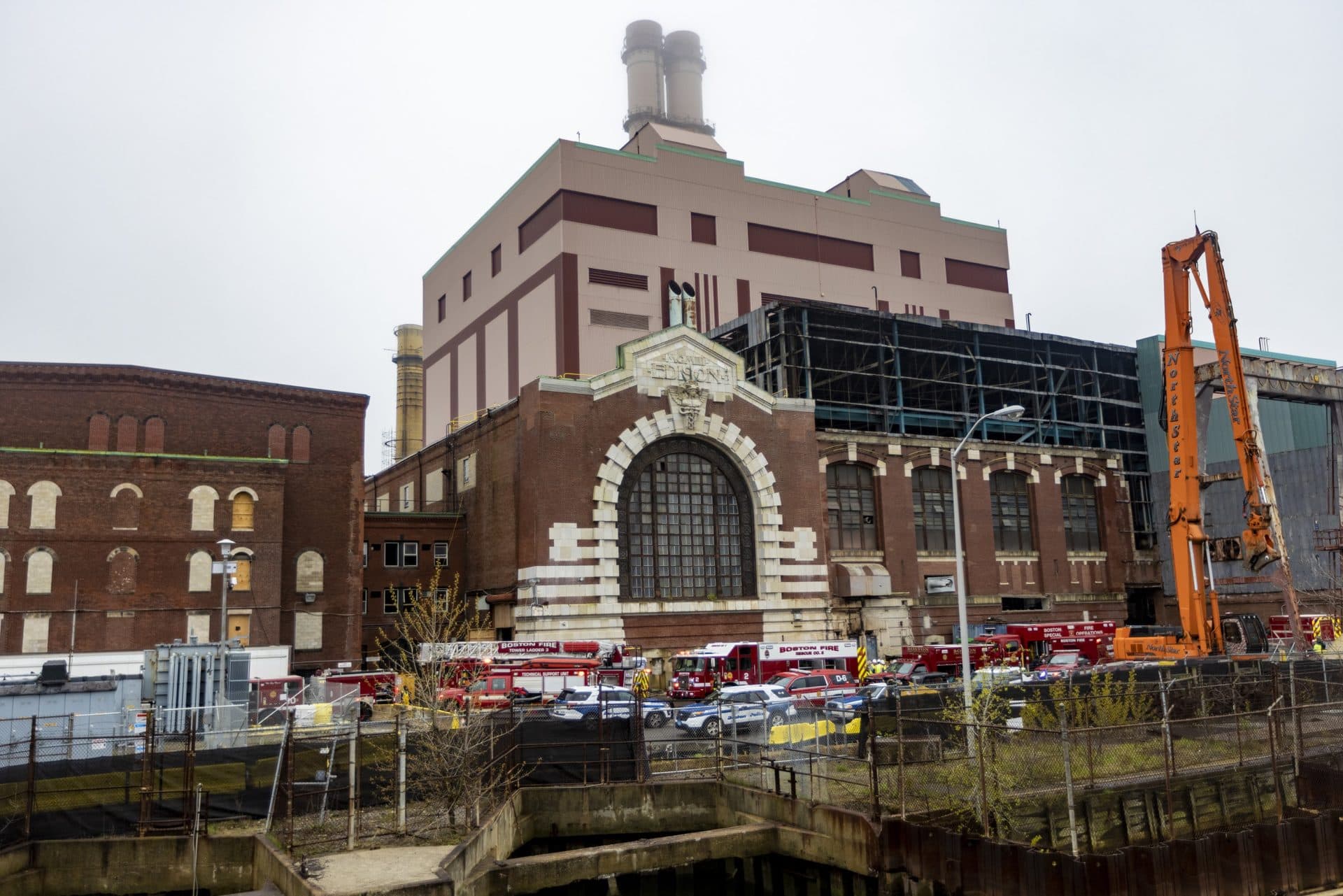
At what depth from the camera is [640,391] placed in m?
51.8

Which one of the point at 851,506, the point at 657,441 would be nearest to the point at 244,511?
the point at 657,441

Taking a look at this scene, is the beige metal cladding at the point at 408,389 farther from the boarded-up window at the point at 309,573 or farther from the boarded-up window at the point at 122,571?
the boarded-up window at the point at 122,571

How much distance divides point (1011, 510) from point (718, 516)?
20.0m

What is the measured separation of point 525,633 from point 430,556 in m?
12.3

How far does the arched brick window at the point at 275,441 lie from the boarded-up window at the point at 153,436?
4.58 meters

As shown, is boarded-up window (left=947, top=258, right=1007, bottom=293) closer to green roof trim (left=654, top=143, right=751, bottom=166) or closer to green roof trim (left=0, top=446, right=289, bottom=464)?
green roof trim (left=654, top=143, right=751, bottom=166)

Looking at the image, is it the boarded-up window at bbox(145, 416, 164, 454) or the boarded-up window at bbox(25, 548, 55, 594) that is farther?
the boarded-up window at bbox(145, 416, 164, 454)

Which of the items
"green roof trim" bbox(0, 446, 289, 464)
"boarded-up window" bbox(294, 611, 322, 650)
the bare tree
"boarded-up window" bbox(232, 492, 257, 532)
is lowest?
the bare tree

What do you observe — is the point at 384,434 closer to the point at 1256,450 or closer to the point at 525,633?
the point at 525,633

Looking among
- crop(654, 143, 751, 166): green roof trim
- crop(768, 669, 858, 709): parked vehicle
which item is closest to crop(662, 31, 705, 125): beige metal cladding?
crop(654, 143, 751, 166): green roof trim

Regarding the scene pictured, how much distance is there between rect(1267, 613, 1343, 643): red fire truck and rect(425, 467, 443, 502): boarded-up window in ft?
145

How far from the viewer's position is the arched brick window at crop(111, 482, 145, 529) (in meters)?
45.9

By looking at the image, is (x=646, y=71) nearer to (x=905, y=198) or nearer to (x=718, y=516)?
(x=905, y=198)

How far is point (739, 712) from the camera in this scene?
3334 centimetres
